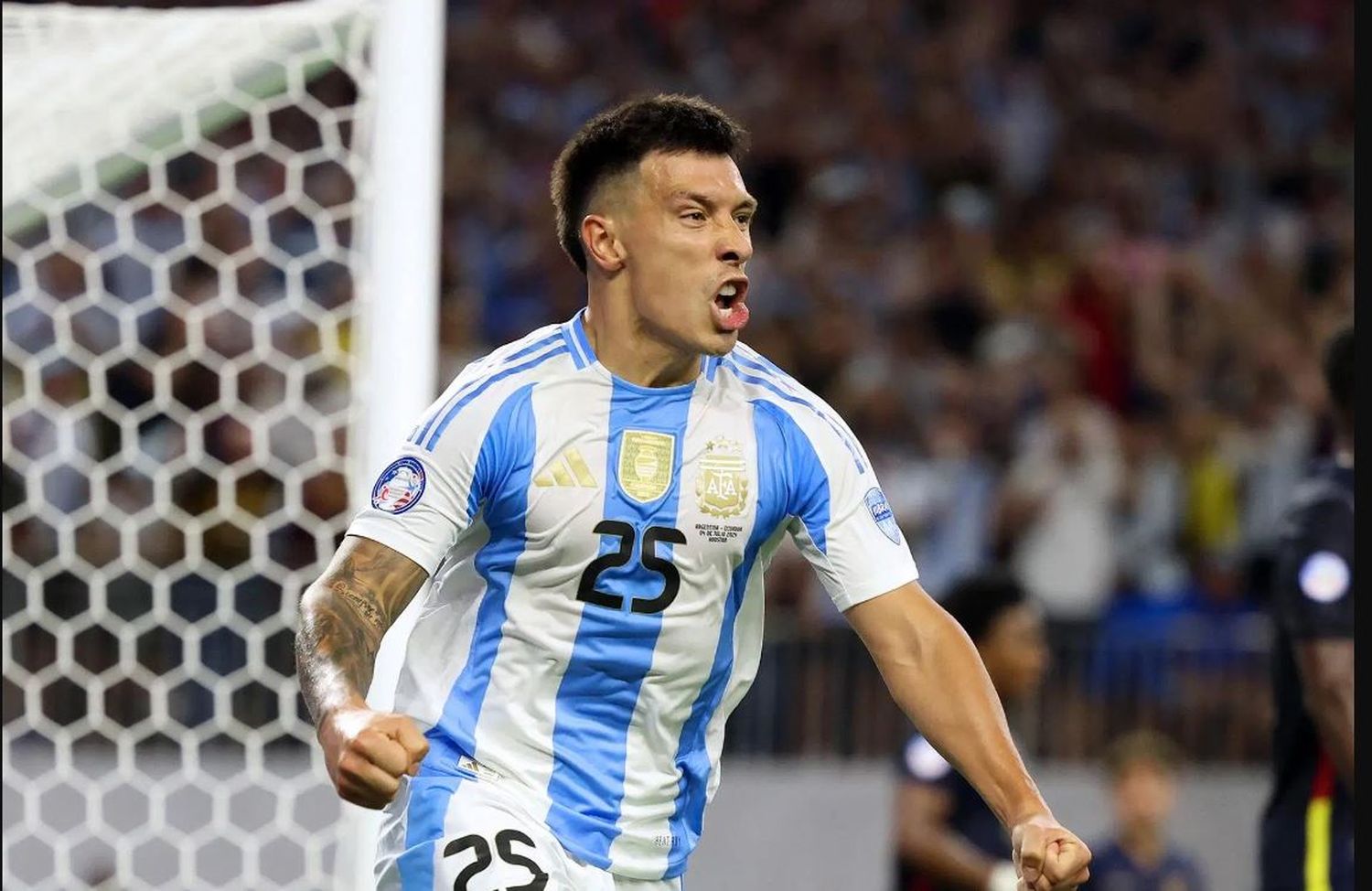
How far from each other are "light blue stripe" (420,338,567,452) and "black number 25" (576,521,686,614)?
0.31 metres

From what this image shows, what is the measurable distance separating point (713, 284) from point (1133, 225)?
312 inches

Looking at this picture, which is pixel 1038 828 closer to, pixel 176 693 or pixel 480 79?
pixel 176 693

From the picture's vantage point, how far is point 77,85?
516 cm

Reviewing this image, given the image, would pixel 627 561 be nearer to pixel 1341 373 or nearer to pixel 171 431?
pixel 1341 373

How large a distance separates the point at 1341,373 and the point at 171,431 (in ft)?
15.6

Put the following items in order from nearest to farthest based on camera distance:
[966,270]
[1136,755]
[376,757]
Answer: [376,757]
[1136,755]
[966,270]

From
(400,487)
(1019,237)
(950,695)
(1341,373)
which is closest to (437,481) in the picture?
(400,487)

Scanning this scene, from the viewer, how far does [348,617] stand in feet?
10.6

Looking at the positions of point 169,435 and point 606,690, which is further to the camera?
point 169,435

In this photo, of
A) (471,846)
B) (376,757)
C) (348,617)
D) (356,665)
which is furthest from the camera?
(471,846)

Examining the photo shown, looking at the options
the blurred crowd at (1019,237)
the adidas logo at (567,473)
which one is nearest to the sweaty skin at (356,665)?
the adidas logo at (567,473)

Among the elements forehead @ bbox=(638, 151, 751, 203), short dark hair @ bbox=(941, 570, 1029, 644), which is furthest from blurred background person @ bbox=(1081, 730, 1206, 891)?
forehead @ bbox=(638, 151, 751, 203)

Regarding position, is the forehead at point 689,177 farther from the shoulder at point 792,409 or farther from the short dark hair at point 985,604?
the short dark hair at point 985,604

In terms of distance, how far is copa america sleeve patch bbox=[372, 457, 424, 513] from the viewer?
11.1 ft
